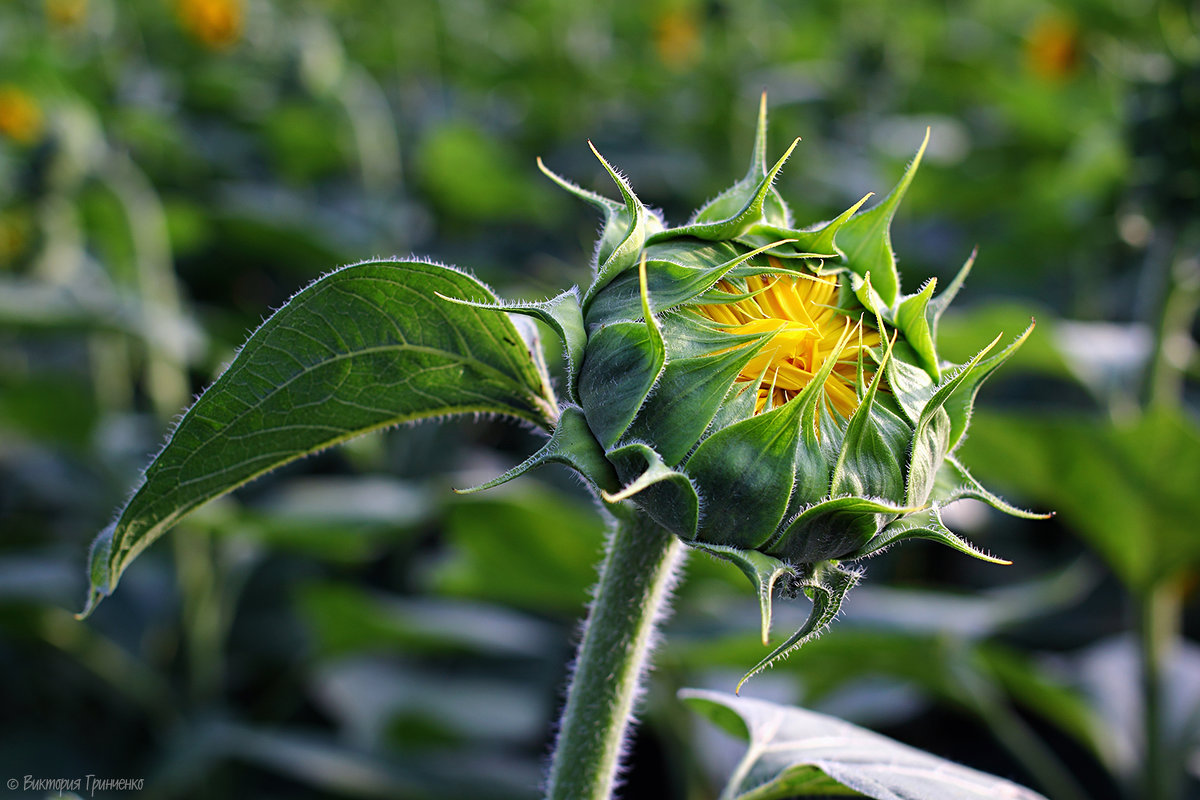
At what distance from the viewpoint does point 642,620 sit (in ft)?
2.94

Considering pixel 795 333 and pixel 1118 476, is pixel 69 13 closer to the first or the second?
pixel 1118 476

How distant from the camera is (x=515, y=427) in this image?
340cm

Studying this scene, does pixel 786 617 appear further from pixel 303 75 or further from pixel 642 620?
pixel 303 75

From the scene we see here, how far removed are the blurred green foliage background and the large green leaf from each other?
81 cm

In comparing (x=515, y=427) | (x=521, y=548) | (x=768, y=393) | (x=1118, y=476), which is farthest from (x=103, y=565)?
(x=515, y=427)

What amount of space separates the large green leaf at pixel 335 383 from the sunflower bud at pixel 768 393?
95 millimetres

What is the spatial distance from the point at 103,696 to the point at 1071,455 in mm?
2512

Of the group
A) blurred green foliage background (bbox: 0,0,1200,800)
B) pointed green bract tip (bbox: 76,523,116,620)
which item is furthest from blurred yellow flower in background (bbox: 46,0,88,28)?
pointed green bract tip (bbox: 76,523,116,620)

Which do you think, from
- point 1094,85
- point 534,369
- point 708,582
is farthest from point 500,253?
point 534,369

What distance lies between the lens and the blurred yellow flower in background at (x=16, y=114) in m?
3.79

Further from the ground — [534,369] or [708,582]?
[534,369]

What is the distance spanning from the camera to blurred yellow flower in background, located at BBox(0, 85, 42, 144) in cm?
379

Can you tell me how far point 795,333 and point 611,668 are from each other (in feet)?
1.06

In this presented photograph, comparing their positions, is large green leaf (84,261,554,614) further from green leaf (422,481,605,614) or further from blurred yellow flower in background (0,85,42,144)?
blurred yellow flower in background (0,85,42,144)
